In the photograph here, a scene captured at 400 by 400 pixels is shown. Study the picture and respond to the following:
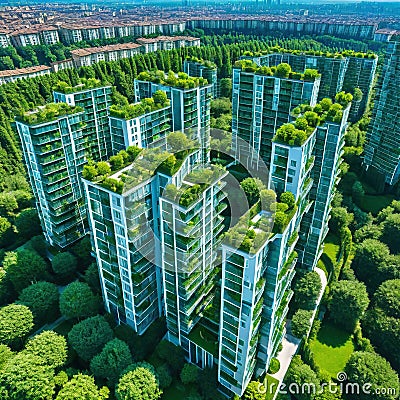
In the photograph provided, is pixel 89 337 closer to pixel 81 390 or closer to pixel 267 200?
pixel 81 390

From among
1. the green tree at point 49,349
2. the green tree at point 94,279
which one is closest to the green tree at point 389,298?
the green tree at point 94,279

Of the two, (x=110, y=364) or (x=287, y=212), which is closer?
(x=287, y=212)

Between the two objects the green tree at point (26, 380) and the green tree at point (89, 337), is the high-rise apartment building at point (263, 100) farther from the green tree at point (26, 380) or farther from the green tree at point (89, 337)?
the green tree at point (26, 380)

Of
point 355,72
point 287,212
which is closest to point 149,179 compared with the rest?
point 287,212

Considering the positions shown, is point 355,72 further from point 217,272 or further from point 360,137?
point 217,272

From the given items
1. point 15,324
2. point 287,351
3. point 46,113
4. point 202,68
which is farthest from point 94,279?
point 202,68

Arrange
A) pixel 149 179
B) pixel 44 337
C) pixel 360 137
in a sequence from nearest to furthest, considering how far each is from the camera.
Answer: pixel 149 179, pixel 44 337, pixel 360 137

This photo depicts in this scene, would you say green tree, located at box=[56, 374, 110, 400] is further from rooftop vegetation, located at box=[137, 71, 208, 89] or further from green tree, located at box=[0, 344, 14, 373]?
rooftop vegetation, located at box=[137, 71, 208, 89]
